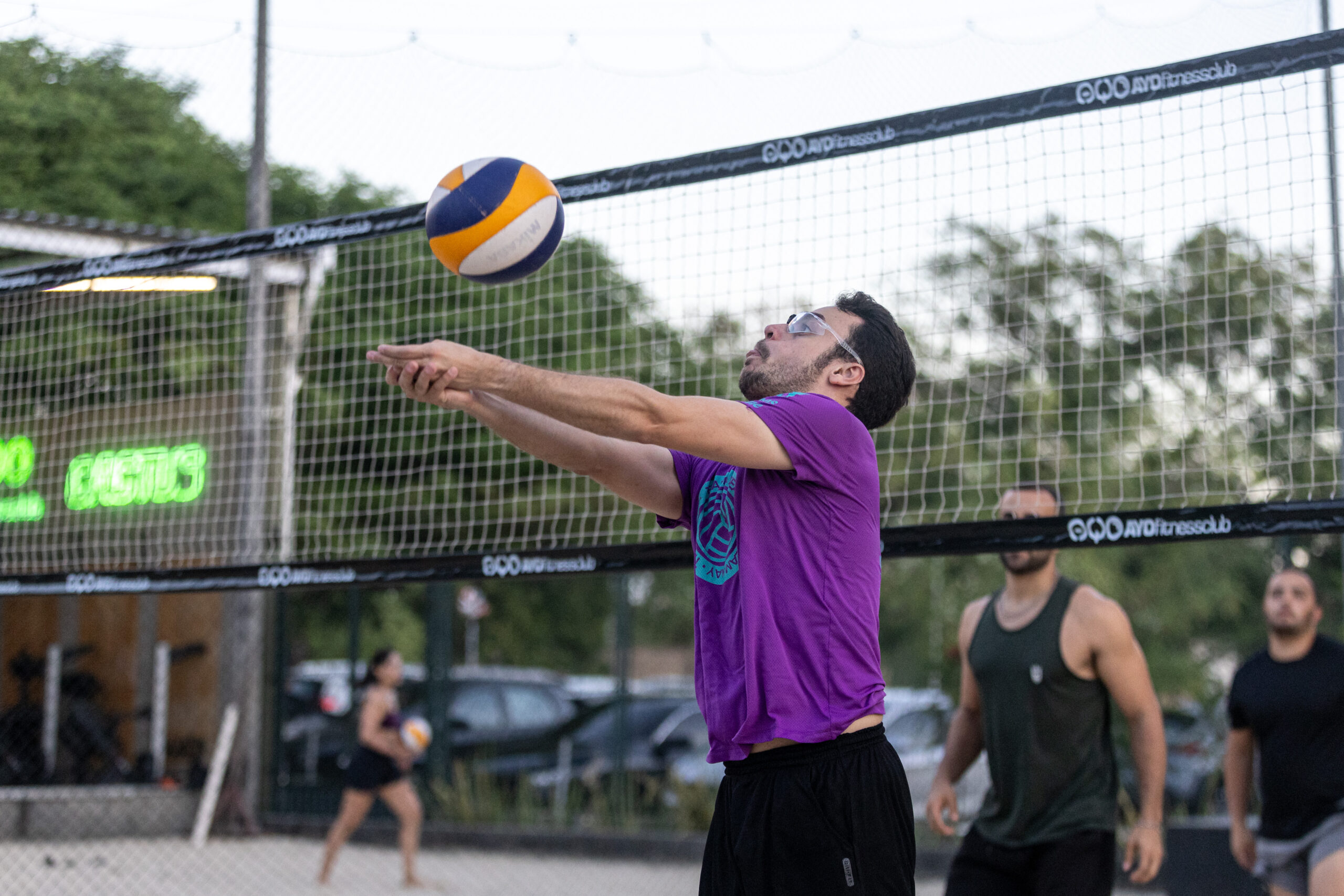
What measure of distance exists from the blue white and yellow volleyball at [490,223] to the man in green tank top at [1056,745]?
198cm

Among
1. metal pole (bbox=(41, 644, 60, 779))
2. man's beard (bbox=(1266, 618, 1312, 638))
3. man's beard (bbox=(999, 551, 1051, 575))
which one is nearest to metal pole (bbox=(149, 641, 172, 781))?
metal pole (bbox=(41, 644, 60, 779))

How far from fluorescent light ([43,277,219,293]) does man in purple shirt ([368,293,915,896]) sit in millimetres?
3218

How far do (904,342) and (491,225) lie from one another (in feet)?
3.56

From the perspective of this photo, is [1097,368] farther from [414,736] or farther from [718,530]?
[718,530]

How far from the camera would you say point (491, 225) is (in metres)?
3.26

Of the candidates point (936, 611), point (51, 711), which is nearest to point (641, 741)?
point (936, 611)

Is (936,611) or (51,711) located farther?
(936,611)

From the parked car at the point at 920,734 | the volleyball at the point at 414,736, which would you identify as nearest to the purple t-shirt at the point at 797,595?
the volleyball at the point at 414,736

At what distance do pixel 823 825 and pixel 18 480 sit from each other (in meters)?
5.76

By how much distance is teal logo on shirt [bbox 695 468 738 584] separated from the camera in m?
3.06

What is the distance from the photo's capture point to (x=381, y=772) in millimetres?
9359

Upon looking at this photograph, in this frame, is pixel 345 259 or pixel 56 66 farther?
pixel 56 66

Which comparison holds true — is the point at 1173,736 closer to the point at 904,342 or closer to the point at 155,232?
the point at 904,342

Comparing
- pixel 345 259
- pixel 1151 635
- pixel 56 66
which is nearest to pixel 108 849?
pixel 345 259
